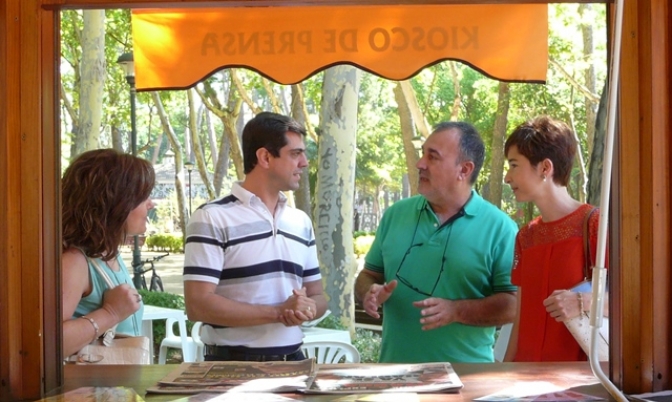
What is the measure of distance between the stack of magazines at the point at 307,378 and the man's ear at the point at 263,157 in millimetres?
1235

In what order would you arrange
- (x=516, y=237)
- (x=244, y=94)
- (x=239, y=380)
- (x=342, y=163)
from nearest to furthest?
(x=239, y=380)
(x=516, y=237)
(x=342, y=163)
(x=244, y=94)

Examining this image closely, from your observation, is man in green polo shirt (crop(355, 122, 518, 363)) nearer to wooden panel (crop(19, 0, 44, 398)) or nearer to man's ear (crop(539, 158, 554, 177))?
man's ear (crop(539, 158, 554, 177))

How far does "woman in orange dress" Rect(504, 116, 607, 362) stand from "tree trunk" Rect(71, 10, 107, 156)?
9306 mm

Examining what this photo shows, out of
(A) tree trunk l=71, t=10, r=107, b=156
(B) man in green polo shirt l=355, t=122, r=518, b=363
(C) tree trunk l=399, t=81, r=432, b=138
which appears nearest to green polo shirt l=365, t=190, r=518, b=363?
(B) man in green polo shirt l=355, t=122, r=518, b=363

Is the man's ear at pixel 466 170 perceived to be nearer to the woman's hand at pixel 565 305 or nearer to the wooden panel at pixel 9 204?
the woman's hand at pixel 565 305

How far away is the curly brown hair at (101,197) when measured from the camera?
2664mm

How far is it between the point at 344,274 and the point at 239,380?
7.76 meters

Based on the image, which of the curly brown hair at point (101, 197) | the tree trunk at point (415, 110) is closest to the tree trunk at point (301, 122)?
the tree trunk at point (415, 110)

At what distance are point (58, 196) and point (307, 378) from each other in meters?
0.74

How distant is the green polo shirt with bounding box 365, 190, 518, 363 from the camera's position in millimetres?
3289

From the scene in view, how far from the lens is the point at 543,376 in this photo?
7.70 ft

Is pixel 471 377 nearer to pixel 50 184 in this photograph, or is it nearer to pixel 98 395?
pixel 98 395

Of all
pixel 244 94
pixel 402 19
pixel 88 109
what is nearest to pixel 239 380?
pixel 402 19

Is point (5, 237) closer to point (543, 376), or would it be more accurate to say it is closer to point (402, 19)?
point (543, 376)
